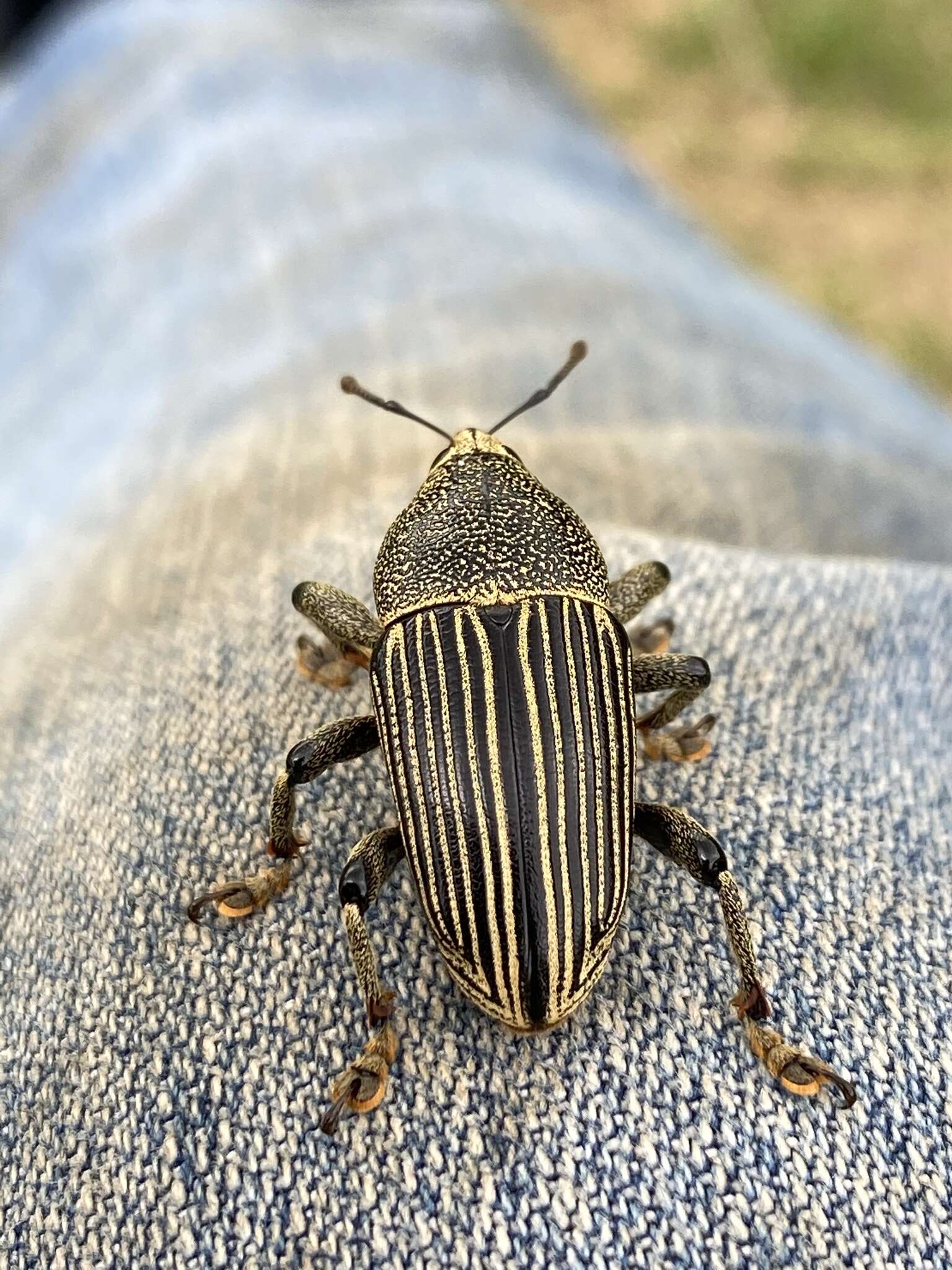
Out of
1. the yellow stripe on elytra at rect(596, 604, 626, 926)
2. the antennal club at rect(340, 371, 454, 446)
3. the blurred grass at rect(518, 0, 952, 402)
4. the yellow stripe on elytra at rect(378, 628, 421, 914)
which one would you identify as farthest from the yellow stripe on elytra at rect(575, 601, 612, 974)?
the blurred grass at rect(518, 0, 952, 402)

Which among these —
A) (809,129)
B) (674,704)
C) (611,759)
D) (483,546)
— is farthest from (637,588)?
(809,129)

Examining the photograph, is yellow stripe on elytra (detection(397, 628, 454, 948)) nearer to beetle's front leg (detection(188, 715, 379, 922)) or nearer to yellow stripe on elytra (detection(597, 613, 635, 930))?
beetle's front leg (detection(188, 715, 379, 922))

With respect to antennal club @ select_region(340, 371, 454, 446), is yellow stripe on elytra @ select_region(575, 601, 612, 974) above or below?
below

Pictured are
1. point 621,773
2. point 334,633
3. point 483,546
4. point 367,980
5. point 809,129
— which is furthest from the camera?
point 809,129

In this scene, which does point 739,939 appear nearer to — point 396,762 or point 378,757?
point 396,762

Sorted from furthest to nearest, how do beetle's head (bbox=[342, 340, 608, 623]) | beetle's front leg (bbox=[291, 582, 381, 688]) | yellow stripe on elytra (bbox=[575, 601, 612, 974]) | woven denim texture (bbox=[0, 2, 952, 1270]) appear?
beetle's front leg (bbox=[291, 582, 381, 688])
beetle's head (bbox=[342, 340, 608, 623])
yellow stripe on elytra (bbox=[575, 601, 612, 974])
woven denim texture (bbox=[0, 2, 952, 1270])

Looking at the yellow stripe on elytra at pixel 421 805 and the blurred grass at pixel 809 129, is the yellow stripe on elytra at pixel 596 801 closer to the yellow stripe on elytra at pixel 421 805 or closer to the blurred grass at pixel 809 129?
the yellow stripe on elytra at pixel 421 805

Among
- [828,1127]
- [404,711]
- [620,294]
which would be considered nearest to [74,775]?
[404,711]
